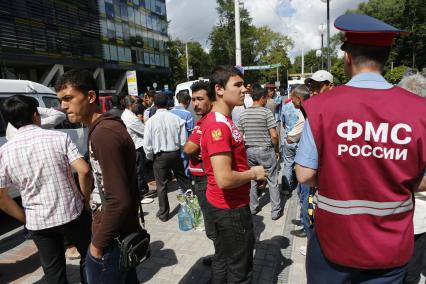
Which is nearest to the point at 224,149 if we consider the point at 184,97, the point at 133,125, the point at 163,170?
the point at 163,170

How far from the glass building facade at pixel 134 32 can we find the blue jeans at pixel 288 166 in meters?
31.2

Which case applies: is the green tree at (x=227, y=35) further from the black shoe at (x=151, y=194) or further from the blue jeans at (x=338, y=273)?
the blue jeans at (x=338, y=273)

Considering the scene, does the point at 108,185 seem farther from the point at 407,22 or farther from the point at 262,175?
the point at 407,22

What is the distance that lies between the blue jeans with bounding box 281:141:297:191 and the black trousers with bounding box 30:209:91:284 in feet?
11.8

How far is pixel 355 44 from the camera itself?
152 cm

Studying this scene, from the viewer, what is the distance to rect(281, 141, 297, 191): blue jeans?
5.45m

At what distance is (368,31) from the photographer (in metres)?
1.43

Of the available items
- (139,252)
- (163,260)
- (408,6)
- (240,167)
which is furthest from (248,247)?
(408,6)

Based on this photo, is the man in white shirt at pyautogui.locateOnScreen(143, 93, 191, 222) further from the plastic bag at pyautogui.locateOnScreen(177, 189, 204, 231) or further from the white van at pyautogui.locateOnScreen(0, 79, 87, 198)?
the white van at pyautogui.locateOnScreen(0, 79, 87, 198)

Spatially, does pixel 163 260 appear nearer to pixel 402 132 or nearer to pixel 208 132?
pixel 208 132

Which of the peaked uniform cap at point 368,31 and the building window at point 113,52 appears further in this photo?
the building window at point 113,52

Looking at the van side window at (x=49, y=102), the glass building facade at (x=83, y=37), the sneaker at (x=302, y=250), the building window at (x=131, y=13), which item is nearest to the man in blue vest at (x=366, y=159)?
the sneaker at (x=302, y=250)

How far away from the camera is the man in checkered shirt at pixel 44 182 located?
7.97ft

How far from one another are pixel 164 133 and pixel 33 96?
297cm
